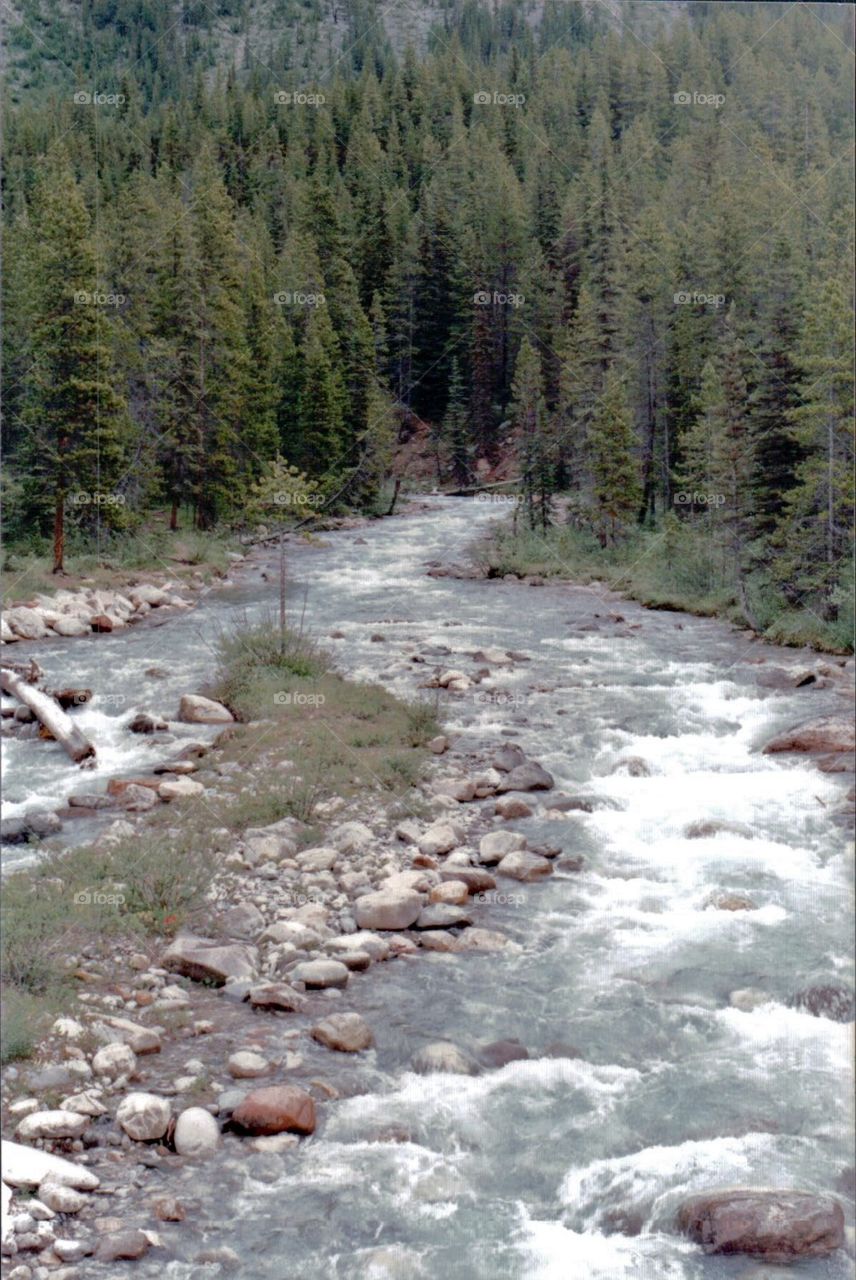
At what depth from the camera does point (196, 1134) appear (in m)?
5.20

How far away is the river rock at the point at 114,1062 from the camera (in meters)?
5.73

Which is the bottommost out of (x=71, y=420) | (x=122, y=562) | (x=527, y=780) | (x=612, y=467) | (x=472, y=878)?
(x=527, y=780)

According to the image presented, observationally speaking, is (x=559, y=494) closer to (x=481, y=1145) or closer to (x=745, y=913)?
(x=745, y=913)

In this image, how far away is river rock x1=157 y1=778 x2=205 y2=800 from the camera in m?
9.72

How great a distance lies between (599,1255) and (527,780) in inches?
236

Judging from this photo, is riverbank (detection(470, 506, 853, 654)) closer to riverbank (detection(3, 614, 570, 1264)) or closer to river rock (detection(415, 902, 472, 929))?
riverbank (detection(3, 614, 570, 1264))

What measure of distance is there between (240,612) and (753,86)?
46646 millimetres

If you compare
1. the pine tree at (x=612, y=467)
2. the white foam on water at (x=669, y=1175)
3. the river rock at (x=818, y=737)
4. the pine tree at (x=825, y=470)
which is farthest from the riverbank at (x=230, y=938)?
the pine tree at (x=612, y=467)

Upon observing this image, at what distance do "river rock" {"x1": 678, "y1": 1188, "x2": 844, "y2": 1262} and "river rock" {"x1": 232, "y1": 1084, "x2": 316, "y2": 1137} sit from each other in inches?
65.0

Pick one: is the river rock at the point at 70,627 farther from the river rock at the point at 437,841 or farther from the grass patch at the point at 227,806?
the river rock at the point at 437,841

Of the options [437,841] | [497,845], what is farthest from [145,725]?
[497,845]

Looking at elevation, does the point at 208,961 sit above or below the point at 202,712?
above

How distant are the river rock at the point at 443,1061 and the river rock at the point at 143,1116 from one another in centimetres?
130

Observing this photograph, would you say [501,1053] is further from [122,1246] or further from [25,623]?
[25,623]
